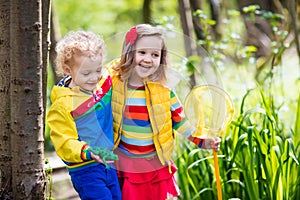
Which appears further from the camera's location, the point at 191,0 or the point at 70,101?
the point at 191,0

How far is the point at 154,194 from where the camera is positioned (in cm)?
262

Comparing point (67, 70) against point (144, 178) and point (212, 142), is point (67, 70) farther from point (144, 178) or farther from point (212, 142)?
point (212, 142)

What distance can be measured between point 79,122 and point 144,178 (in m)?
0.38

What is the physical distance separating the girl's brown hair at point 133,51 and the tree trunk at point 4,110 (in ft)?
1.52

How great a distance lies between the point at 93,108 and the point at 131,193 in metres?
0.40

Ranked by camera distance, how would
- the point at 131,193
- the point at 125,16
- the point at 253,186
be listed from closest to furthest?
the point at 131,193 < the point at 253,186 < the point at 125,16

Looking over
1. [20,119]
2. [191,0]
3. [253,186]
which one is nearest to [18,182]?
[20,119]

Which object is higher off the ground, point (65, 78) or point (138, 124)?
point (65, 78)

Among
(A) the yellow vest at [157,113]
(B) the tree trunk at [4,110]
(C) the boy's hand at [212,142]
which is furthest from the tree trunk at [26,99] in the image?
(C) the boy's hand at [212,142]

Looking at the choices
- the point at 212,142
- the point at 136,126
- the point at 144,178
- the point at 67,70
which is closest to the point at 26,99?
the point at 67,70

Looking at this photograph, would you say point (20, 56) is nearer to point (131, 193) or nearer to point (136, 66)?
point (136, 66)

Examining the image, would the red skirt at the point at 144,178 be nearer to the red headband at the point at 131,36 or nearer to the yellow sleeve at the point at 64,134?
the yellow sleeve at the point at 64,134

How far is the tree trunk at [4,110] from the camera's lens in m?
2.58

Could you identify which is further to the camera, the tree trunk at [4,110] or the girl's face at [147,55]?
the tree trunk at [4,110]
